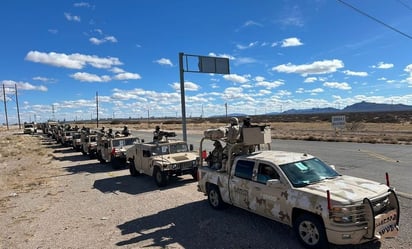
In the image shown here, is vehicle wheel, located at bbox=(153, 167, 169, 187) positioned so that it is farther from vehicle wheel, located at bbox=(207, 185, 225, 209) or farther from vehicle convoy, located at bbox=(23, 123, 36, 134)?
vehicle convoy, located at bbox=(23, 123, 36, 134)

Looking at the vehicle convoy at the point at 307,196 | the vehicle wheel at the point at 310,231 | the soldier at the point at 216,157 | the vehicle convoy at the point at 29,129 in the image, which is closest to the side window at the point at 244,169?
the vehicle convoy at the point at 307,196

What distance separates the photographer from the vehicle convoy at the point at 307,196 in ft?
18.3

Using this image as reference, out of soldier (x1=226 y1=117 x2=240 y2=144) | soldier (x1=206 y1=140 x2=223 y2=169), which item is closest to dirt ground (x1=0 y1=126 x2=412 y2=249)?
soldier (x1=206 y1=140 x2=223 y2=169)

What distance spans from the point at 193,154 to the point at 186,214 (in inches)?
203

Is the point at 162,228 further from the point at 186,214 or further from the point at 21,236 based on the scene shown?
the point at 21,236

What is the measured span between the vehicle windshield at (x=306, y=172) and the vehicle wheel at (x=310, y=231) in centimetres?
68

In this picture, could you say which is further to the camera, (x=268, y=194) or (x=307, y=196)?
(x=268, y=194)

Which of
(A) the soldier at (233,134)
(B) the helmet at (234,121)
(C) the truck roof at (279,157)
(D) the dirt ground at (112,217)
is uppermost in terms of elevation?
(B) the helmet at (234,121)

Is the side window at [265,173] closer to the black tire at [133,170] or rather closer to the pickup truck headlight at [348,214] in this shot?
the pickup truck headlight at [348,214]

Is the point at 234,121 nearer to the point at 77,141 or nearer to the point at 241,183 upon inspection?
the point at 241,183

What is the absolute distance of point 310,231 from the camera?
239 inches

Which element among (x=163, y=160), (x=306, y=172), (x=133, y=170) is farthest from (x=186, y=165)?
(x=306, y=172)

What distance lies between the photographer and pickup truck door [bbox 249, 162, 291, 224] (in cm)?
663

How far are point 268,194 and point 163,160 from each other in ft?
21.7
